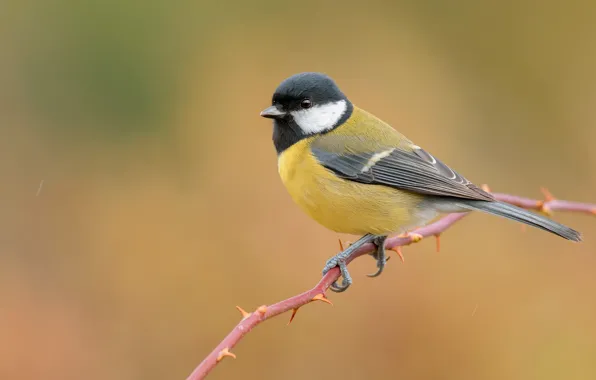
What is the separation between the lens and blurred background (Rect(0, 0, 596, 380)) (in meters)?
4.88

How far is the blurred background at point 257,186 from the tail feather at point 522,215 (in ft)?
4.44

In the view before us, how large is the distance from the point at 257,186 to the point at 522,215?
101 inches

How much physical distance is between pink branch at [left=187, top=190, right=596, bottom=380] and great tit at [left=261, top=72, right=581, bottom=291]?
108 mm

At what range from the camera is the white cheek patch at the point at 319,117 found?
401 centimetres

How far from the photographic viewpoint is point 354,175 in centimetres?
386

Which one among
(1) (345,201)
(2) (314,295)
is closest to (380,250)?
(1) (345,201)

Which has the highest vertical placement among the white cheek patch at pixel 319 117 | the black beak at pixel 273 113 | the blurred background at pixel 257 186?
the black beak at pixel 273 113

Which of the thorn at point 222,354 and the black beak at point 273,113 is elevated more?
the black beak at point 273,113

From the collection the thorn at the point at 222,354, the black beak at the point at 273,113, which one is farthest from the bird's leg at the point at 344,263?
the thorn at the point at 222,354

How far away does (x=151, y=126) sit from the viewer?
634cm

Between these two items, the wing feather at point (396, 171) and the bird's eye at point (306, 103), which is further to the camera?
the bird's eye at point (306, 103)

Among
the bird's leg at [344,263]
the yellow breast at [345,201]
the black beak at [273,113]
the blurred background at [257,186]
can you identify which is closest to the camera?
the bird's leg at [344,263]

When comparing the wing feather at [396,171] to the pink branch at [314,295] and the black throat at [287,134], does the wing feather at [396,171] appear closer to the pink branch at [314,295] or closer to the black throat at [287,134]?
the black throat at [287,134]

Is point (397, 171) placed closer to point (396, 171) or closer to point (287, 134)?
point (396, 171)
